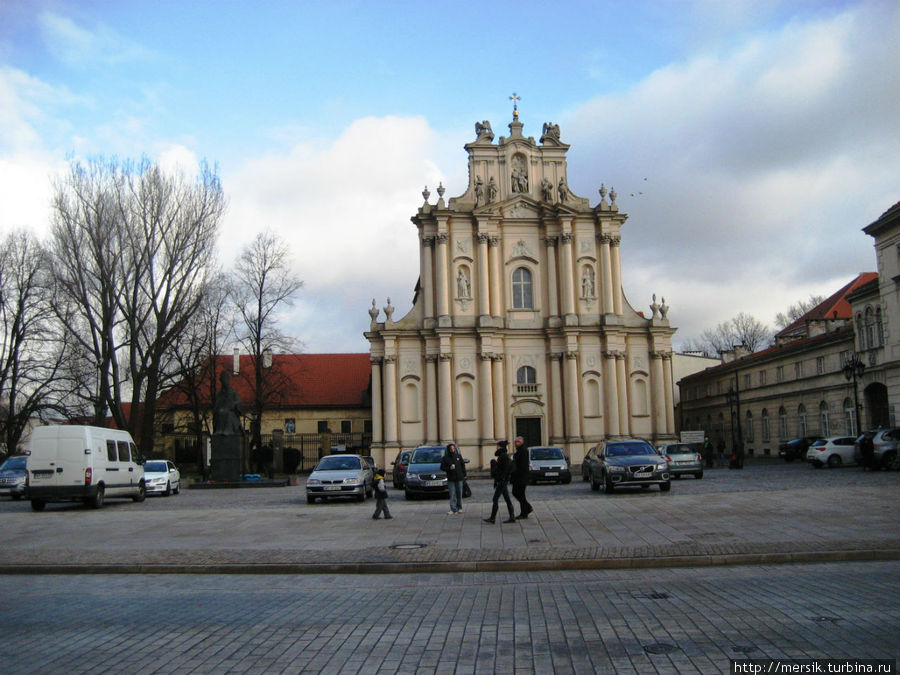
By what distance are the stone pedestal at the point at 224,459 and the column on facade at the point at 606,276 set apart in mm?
24919

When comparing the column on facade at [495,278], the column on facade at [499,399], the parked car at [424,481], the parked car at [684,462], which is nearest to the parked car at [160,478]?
the parked car at [424,481]

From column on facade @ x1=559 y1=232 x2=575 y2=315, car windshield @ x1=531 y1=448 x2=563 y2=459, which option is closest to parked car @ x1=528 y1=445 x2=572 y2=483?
car windshield @ x1=531 y1=448 x2=563 y2=459

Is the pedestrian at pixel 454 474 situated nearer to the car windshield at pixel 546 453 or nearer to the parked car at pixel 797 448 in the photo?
the car windshield at pixel 546 453

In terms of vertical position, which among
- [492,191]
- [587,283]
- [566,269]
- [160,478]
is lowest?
[160,478]

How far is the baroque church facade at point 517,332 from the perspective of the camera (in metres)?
49.2

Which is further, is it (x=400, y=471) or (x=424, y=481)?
(x=400, y=471)

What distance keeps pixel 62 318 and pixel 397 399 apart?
A: 18886mm

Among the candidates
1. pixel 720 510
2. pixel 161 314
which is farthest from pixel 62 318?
pixel 720 510

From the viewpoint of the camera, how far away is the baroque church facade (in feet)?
161

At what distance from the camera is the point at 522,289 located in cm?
5141

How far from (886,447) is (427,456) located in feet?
57.6

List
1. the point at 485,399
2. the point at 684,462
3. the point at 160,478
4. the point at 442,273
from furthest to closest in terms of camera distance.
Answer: the point at 442,273, the point at 485,399, the point at 684,462, the point at 160,478

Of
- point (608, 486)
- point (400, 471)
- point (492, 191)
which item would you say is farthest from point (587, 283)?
point (608, 486)

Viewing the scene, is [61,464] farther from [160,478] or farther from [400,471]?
[400,471]
